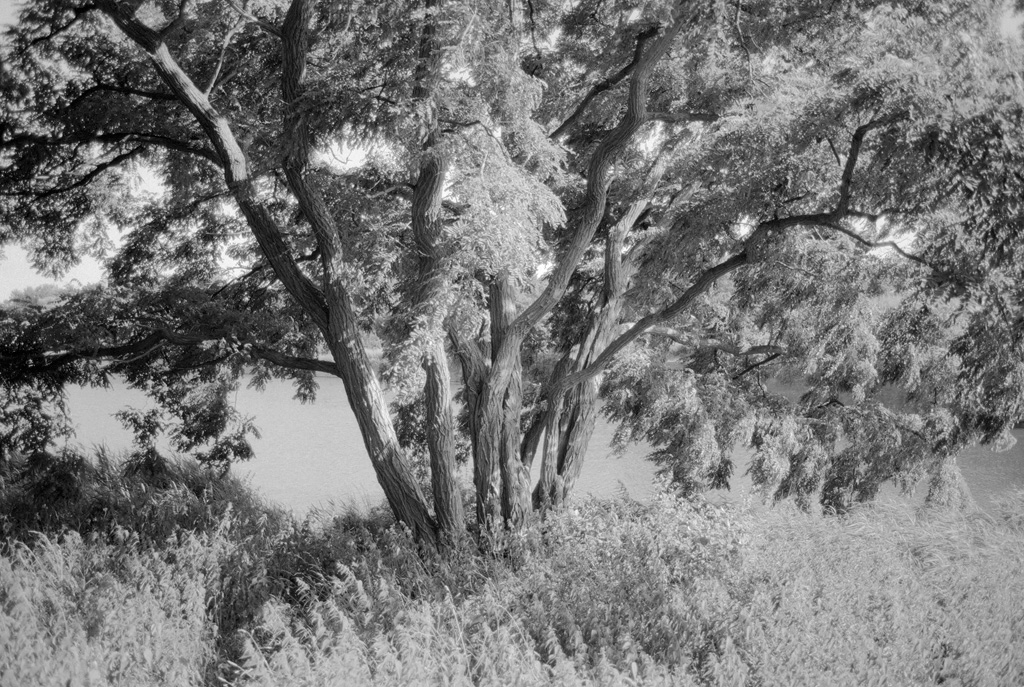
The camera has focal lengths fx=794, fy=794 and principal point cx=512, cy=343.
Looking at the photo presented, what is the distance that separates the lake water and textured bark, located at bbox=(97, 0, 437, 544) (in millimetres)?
5588

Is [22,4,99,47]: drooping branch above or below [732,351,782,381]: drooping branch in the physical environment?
above

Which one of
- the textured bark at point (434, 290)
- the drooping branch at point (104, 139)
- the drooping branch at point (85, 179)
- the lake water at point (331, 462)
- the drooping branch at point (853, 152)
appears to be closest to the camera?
the drooping branch at point (853, 152)

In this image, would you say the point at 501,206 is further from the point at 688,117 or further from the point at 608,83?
the point at 608,83

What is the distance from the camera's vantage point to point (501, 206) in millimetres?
6094

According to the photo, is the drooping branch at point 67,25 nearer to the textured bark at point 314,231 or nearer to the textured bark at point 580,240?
the textured bark at point 314,231

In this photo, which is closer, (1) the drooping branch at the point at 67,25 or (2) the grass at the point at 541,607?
(2) the grass at the point at 541,607

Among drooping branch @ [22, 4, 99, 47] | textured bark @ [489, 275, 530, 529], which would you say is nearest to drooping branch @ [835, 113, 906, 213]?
textured bark @ [489, 275, 530, 529]

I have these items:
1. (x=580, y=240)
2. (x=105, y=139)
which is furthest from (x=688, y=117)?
(x=105, y=139)

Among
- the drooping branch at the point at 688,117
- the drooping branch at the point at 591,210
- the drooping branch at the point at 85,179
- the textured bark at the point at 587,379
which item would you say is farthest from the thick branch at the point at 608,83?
the drooping branch at the point at 85,179

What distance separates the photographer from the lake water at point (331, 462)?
15.2 meters

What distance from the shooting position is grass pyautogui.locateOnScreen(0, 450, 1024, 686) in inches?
167

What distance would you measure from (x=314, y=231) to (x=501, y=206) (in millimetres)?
1857

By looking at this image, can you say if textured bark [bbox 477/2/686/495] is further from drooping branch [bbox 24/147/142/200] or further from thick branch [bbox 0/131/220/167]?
drooping branch [bbox 24/147/142/200]

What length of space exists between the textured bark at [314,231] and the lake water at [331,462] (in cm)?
559
